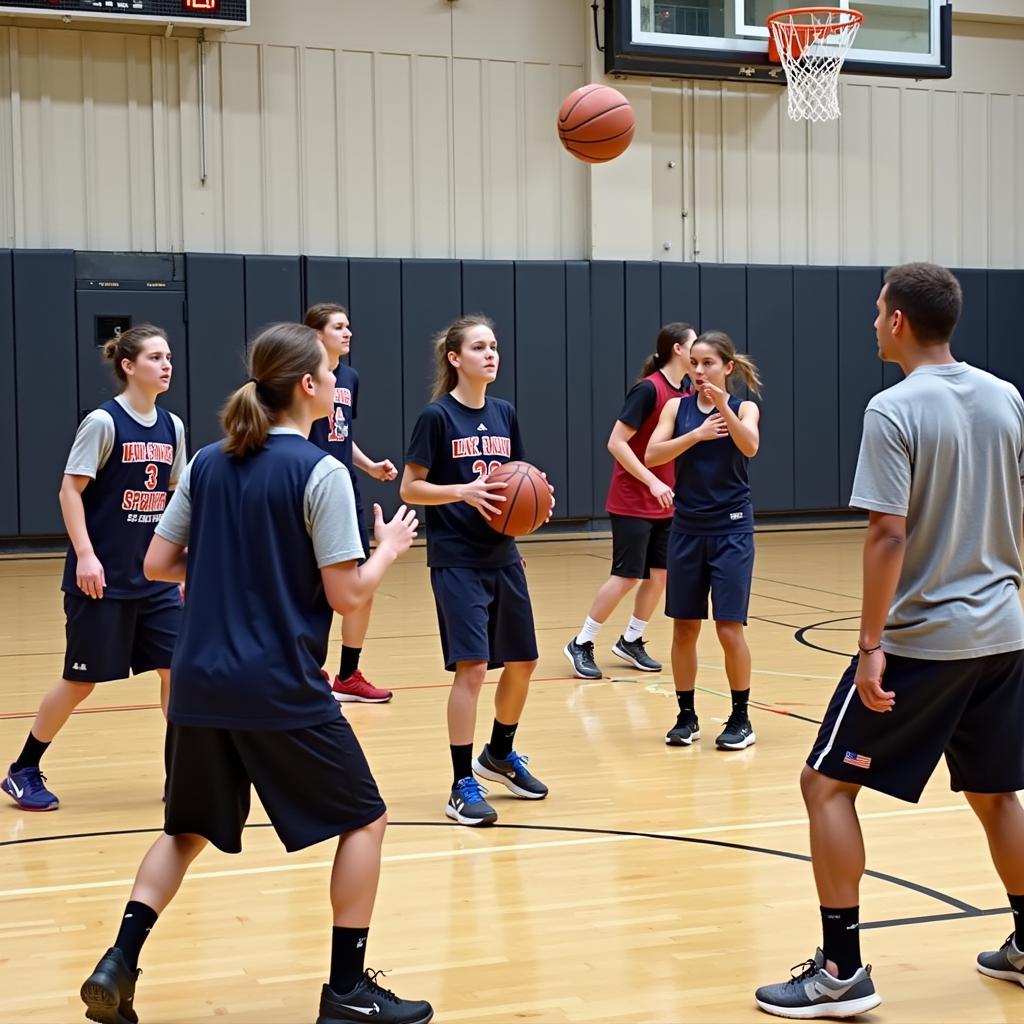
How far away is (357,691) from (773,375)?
8688mm

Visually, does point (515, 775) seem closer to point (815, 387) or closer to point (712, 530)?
point (712, 530)

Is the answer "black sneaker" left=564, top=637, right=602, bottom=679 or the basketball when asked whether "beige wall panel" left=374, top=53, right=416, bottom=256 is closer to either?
the basketball

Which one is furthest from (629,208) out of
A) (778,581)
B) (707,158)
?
(778,581)

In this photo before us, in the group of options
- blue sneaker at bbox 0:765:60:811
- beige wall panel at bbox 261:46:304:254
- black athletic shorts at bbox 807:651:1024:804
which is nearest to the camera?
black athletic shorts at bbox 807:651:1024:804

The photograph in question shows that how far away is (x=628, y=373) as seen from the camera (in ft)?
45.1

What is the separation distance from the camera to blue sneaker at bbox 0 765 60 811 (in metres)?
4.62

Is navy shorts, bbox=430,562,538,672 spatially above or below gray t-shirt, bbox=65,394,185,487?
below

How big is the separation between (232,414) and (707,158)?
39.2 feet

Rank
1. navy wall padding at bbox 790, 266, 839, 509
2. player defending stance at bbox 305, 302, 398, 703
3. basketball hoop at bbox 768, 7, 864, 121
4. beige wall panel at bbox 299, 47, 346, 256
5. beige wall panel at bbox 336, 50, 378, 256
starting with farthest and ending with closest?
navy wall padding at bbox 790, 266, 839, 509
beige wall panel at bbox 336, 50, 378, 256
beige wall panel at bbox 299, 47, 346, 256
basketball hoop at bbox 768, 7, 864, 121
player defending stance at bbox 305, 302, 398, 703

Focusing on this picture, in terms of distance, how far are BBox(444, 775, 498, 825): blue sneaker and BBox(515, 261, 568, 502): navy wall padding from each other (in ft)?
29.3

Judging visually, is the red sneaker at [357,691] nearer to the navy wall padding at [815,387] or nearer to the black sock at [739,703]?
the black sock at [739,703]

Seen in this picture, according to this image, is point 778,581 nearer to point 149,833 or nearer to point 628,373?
point 628,373

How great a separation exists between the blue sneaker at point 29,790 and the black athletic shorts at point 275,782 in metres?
1.96

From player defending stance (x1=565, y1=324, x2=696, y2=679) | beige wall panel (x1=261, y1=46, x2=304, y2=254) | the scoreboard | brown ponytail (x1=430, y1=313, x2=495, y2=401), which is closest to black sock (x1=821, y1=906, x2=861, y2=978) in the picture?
brown ponytail (x1=430, y1=313, x2=495, y2=401)
